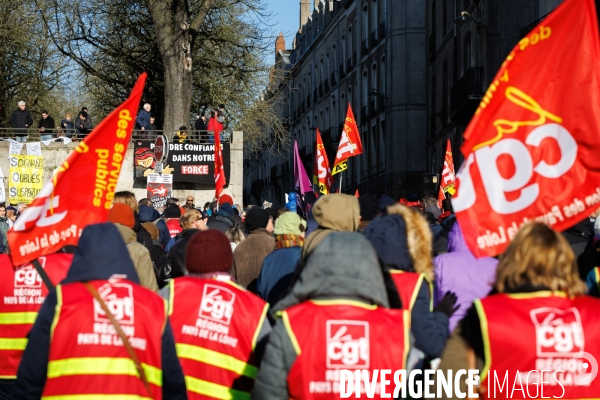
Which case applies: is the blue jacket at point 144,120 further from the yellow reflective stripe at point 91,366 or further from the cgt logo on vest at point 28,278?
the yellow reflective stripe at point 91,366

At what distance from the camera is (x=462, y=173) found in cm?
493

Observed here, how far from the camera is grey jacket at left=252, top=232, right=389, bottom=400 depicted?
A: 161 inches

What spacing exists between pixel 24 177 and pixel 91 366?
2001cm

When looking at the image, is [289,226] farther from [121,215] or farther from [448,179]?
[448,179]

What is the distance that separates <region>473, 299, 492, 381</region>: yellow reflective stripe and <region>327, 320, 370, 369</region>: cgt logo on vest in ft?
1.51

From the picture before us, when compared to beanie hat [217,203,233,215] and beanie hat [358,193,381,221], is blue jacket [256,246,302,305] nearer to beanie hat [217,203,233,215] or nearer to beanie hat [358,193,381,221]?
beanie hat [358,193,381,221]

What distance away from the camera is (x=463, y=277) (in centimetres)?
560

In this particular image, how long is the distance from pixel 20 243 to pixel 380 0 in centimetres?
4088

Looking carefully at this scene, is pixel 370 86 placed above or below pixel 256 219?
above

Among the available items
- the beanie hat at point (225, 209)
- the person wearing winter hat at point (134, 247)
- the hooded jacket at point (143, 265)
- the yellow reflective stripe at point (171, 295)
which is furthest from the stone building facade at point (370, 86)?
the yellow reflective stripe at point (171, 295)

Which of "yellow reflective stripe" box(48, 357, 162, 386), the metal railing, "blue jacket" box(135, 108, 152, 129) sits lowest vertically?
"yellow reflective stripe" box(48, 357, 162, 386)

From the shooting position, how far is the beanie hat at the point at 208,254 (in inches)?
203

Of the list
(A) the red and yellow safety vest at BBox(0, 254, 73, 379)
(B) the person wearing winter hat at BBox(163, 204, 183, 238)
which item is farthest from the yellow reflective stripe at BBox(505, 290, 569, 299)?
(B) the person wearing winter hat at BBox(163, 204, 183, 238)

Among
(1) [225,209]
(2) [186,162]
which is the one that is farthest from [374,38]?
(1) [225,209]
